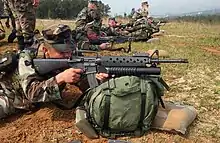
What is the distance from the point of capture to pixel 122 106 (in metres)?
3.31

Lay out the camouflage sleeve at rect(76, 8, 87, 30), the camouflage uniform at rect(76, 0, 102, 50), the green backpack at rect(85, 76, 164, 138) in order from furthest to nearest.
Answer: the camouflage sleeve at rect(76, 8, 87, 30)
the camouflage uniform at rect(76, 0, 102, 50)
the green backpack at rect(85, 76, 164, 138)

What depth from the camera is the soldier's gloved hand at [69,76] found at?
3.42 meters

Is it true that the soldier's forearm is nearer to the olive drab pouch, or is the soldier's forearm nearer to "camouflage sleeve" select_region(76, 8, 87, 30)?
the olive drab pouch

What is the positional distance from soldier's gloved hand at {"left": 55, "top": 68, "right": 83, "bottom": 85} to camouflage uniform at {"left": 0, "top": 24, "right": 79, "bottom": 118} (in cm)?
7

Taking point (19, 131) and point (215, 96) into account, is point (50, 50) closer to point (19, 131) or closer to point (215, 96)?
point (19, 131)

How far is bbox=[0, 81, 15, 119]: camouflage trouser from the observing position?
3824 millimetres

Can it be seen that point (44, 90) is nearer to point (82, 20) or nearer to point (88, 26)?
point (88, 26)

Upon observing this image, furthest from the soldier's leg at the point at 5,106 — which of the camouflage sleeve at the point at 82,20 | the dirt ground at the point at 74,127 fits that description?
the camouflage sleeve at the point at 82,20

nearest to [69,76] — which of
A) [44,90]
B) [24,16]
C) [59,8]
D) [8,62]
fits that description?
[44,90]

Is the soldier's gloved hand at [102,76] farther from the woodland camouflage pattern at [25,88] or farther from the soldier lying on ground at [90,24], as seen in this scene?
the soldier lying on ground at [90,24]

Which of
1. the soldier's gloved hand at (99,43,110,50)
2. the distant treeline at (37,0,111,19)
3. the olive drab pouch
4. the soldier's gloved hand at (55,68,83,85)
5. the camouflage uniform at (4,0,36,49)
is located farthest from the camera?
the distant treeline at (37,0,111,19)

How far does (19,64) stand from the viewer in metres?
3.69

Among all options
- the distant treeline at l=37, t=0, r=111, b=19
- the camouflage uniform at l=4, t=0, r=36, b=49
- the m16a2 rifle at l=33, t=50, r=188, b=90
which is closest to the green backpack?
the m16a2 rifle at l=33, t=50, r=188, b=90

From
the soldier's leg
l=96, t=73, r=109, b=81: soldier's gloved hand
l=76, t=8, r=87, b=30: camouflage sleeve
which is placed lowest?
the soldier's leg
